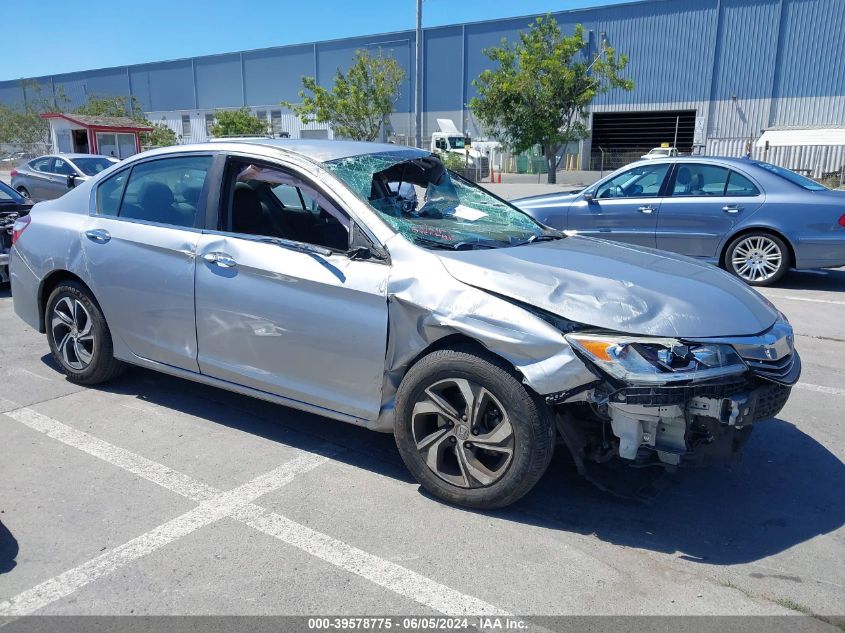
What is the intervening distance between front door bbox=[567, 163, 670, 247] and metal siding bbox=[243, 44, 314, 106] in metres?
44.4

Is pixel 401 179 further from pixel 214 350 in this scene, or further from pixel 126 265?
pixel 126 265

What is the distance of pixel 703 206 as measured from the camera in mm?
8898

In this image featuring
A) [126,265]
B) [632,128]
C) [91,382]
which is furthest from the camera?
[632,128]

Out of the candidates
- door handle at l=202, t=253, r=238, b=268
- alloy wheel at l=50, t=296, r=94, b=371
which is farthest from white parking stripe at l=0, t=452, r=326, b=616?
alloy wheel at l=50, t=296, r=94, b=371

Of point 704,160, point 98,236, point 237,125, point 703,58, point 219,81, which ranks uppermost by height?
point 219,81

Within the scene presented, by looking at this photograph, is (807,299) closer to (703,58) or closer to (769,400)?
(769,400)

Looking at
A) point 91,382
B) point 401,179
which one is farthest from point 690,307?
point 91,382

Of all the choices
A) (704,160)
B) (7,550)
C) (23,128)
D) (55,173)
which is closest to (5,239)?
(7,550)

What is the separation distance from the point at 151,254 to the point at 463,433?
90.6 inches

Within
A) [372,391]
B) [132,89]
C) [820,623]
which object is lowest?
[820,623]

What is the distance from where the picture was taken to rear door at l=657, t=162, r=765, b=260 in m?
8.77

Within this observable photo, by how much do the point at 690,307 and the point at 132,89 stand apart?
66182mm

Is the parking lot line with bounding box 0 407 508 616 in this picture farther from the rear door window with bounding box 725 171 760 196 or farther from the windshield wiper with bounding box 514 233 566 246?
the rear door window with bounding box 725 171 760 196

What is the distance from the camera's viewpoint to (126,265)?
444 centimetres
